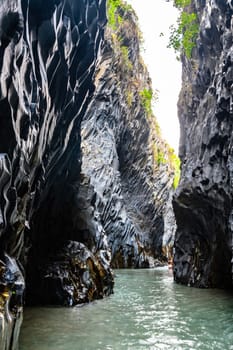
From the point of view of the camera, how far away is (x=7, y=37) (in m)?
4.59

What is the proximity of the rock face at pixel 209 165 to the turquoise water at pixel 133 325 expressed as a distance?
3.15m

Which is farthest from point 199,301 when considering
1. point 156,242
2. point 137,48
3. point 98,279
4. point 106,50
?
point 137,48

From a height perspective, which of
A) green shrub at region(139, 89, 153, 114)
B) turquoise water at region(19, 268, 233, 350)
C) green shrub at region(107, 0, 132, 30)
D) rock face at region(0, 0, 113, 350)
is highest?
green shrub at region(107, 0, 132, 30)

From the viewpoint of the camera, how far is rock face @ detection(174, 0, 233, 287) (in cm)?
1175

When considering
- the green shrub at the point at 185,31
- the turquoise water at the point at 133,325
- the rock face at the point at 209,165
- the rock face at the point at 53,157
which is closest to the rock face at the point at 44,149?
the rock face at the point at 53,157

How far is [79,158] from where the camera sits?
12.4m

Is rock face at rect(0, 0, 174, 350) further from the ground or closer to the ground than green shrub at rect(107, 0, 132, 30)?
closer to the ground

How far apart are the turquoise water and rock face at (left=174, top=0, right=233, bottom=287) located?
10.3 feet

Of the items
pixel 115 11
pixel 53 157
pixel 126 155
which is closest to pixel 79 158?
pixel 53 157

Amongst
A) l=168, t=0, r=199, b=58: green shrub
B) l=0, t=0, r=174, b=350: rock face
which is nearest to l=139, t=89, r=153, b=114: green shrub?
l=0, t=0, r=174, b=350: rock face

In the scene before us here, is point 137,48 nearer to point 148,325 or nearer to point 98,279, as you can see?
point 98,279

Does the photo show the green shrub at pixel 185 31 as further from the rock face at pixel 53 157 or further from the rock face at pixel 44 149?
the rock face at pixel 44 149

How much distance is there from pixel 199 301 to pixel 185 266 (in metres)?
5.66

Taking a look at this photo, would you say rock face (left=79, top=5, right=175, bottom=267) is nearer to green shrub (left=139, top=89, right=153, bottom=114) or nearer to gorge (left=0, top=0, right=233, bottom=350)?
green shrub (left=139, top=89, right=153, bottom=114)
